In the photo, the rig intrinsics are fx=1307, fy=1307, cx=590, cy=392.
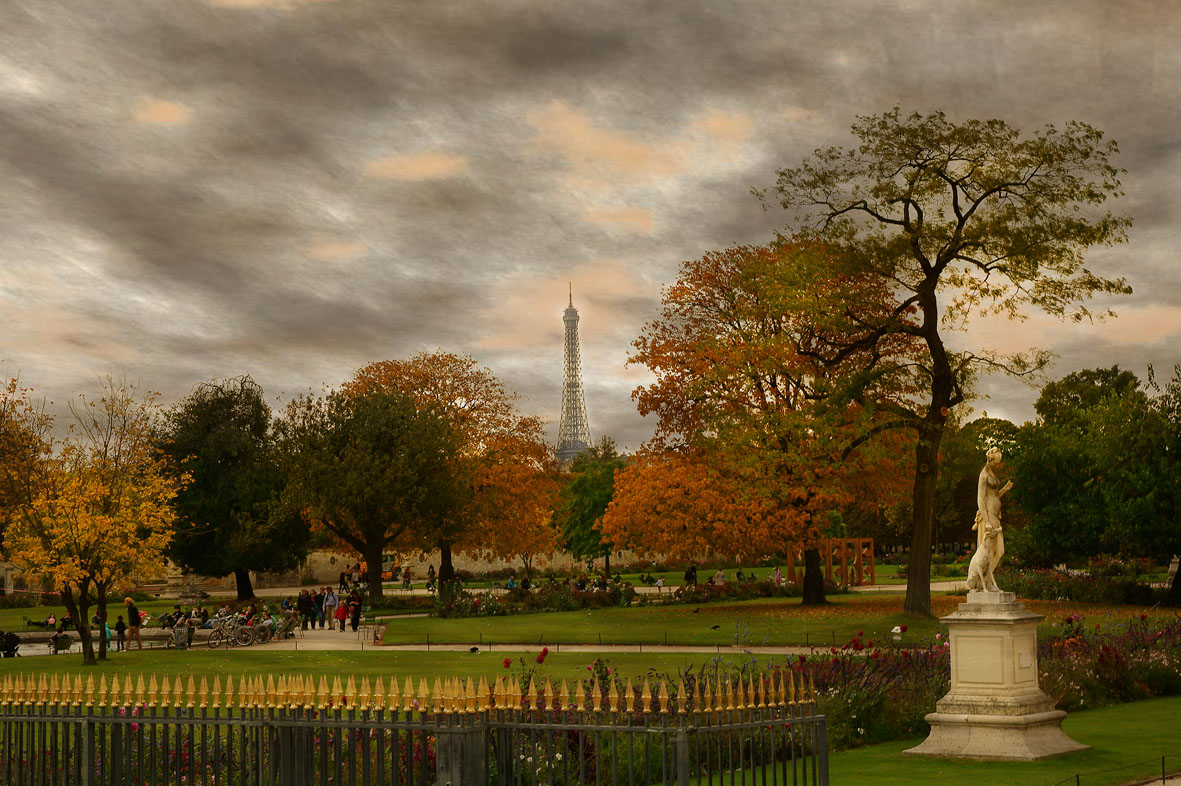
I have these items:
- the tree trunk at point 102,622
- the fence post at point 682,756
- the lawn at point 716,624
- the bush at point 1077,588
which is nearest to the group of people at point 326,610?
the lawn at point 716,624

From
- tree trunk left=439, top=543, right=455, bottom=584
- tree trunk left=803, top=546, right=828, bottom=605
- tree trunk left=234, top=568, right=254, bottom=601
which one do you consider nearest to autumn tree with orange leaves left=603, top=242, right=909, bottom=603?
tree trunk left=803, top=546, right=828, bottom=605

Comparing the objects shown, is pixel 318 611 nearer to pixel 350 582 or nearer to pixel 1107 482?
pixel 350 582

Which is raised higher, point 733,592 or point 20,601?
point 733,592

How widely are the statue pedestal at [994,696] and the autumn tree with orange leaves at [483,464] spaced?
147ft

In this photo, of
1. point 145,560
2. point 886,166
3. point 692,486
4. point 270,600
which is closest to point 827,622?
point 692,486

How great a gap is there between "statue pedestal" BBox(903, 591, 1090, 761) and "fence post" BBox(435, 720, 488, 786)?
8.75 m

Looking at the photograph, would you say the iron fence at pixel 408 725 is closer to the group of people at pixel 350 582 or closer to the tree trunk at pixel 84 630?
the tree trunk at pixel 84 630

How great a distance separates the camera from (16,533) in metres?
36.5

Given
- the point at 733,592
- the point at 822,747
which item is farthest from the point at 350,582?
the point at 822,747

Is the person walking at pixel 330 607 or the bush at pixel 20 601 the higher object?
the person walking at pixel 330 607

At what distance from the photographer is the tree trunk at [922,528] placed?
40.6 metres

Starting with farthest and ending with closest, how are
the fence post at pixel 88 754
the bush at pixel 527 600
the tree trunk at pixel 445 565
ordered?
the tree trunk at pixel 445 565
the bush at pixel 527 600
the fence post at pixel 88 754

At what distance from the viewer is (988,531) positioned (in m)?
17.2

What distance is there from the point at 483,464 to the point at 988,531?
50.7m
